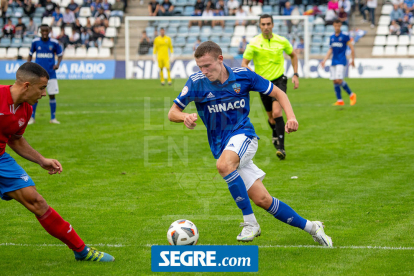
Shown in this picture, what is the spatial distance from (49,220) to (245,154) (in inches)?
70.8

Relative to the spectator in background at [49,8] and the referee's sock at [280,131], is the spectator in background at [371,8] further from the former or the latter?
the referee's sock at [280,131]

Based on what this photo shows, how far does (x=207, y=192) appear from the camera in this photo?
754 cm

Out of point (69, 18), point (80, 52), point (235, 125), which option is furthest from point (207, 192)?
point (69, 18)

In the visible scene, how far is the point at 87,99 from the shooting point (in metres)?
19.1

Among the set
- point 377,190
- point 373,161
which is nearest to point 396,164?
point 373,161

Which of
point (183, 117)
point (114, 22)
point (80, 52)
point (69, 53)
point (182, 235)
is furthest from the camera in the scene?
point (114, 22)

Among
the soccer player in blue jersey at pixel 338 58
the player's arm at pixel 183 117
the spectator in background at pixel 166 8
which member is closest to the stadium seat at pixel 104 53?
the spectator in background at pixel 166 8

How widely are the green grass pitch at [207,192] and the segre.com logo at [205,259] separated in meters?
0.11

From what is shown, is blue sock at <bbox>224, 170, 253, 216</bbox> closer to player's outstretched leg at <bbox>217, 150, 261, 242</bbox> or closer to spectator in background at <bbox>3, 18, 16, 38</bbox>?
player's outstretched leg at <bbox>217, 150, 261, 242</bbox>

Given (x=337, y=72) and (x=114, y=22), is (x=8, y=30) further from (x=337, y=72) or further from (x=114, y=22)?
(x=337, y=72)

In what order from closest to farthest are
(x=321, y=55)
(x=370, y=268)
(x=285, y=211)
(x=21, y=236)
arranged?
(x=370, y=268) → (x=285, y=211) → (x=21, y=236) → (x=321, y=55)

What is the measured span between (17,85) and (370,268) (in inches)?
129

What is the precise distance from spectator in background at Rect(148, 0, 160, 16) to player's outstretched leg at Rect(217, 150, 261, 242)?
26.6 m

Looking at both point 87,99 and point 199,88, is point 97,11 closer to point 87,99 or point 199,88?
point 87,99
